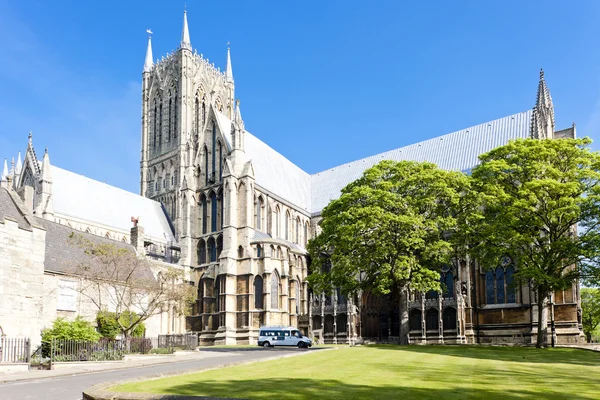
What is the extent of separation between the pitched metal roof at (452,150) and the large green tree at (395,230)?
45.1 feet

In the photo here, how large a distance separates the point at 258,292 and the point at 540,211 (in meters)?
30.2

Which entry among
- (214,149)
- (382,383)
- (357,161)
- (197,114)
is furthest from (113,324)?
(197,114)

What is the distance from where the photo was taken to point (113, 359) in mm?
26391

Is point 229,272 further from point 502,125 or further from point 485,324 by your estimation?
point 502,125

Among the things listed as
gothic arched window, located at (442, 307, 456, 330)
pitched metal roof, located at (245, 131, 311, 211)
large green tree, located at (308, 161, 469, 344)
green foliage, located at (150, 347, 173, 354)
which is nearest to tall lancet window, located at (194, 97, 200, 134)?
pitched metal roof, located at (245, 131, 311, 211)

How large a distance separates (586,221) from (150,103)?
62.6 metres

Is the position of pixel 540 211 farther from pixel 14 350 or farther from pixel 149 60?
pixel 149 60

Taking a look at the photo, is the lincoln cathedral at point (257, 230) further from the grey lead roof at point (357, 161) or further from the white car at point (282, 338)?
the white car at point (282, 338)

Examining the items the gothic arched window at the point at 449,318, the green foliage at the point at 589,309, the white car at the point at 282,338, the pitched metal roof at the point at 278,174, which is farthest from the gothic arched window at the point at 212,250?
the green foliage at the point at 589,309

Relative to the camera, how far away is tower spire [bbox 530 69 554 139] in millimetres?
51312

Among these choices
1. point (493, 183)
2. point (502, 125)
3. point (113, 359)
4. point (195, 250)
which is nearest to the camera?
point (113, 359)

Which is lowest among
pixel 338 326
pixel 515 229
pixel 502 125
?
pixel 338 326

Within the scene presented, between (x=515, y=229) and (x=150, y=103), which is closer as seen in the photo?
(x=515, y=229)

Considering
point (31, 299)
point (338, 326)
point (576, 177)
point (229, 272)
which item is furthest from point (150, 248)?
point (576, 177)
